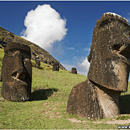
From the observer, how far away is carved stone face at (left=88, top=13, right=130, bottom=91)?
6035 mm

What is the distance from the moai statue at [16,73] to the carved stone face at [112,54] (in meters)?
5.79

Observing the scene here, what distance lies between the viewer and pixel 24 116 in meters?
6.94

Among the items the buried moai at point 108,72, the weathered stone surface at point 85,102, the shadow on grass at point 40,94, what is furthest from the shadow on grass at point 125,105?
the shadow on grass at point 40,94

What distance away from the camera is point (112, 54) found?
6160 millimetres


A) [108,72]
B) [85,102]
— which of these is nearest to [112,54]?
[108,72]

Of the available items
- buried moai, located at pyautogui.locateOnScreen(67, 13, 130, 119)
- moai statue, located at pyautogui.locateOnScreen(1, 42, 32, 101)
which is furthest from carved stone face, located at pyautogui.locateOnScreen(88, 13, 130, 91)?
moai statue, located at pyautogui.locateOnScreen(1, 42, 32, 101)

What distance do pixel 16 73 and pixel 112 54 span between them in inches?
288

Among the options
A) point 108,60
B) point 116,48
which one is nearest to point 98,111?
point 108,60

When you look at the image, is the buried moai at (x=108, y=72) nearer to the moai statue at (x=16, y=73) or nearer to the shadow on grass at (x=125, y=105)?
the shadow on grass at (x=125, y=105)

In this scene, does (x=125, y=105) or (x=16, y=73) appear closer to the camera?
(x=125, y=105)

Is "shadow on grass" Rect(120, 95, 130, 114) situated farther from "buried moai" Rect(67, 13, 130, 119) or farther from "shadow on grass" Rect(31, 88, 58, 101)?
"shadow on grass" Rect(31, 88, 58, 101)

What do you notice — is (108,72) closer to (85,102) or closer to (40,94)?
(85,102)

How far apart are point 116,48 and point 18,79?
728 centimetres

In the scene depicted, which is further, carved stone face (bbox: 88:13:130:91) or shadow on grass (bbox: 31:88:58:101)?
shadow on grass (bbox: 31:88:58:101)
